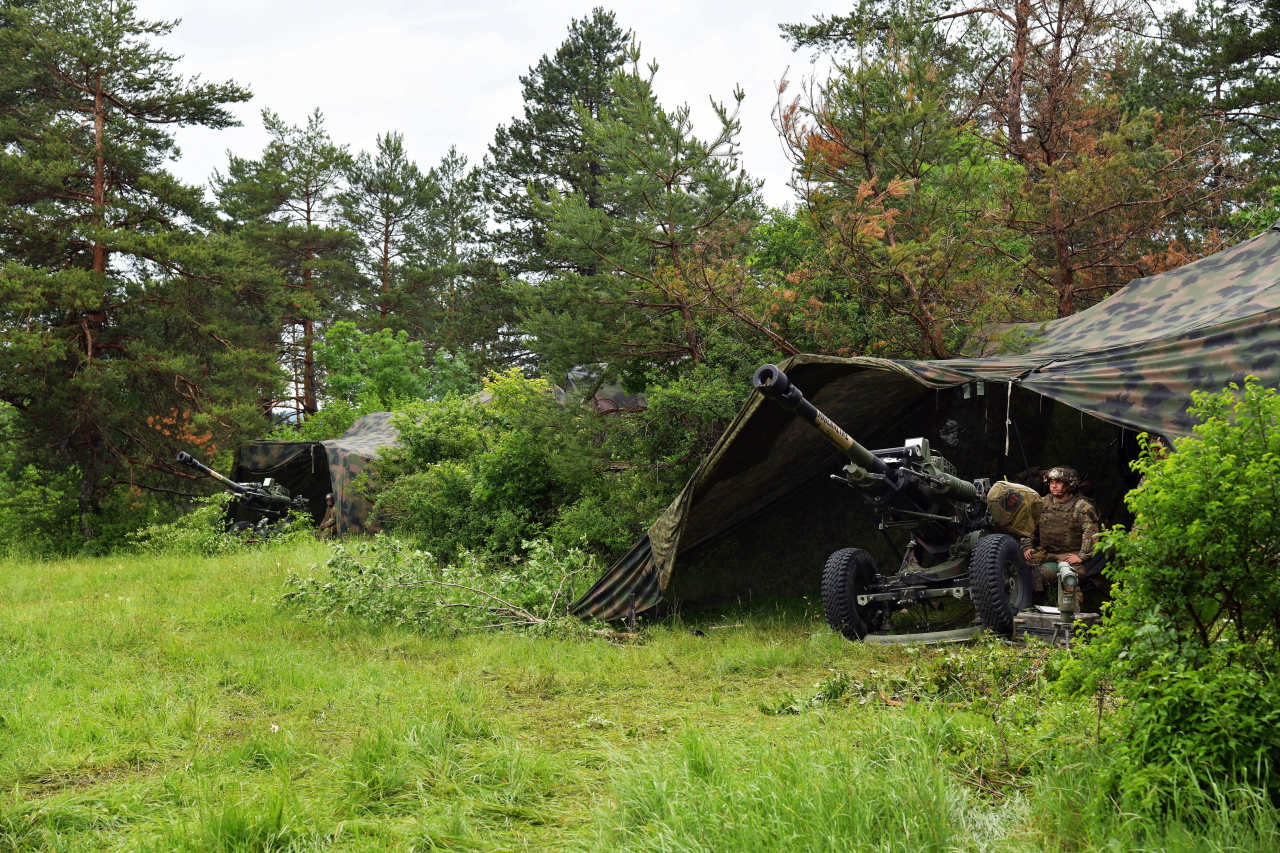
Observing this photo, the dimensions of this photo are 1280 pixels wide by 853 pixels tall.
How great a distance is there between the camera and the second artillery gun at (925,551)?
6.94 meters

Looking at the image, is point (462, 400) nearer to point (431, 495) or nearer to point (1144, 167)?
point (431, 495)

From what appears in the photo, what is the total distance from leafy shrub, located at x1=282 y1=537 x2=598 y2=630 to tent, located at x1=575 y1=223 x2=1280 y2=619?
552mm

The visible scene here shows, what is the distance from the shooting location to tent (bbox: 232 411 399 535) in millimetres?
16984

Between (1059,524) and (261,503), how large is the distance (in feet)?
46.4

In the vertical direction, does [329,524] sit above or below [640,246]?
below

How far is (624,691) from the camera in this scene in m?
6.21

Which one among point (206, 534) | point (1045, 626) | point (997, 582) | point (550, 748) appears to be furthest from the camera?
point (206, 534)

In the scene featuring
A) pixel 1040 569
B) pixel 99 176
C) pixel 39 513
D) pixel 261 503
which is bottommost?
pixel 39 513

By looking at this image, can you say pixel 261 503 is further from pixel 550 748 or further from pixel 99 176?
pixel 550 748

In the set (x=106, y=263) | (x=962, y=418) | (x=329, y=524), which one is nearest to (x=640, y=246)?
(x=962, y=418)

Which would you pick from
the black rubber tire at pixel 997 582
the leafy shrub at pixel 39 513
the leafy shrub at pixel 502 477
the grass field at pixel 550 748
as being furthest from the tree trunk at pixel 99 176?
the black rubber tire at pixel 997 582

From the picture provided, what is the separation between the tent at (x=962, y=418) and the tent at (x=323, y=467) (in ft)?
27.7

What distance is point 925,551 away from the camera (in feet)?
26.3

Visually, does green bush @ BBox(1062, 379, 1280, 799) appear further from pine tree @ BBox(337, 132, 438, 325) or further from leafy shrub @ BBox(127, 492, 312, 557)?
pine tree @ BBox(337, 132, 438, 325)
